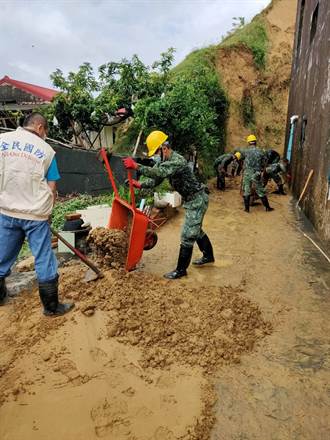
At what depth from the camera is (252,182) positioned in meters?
8.83

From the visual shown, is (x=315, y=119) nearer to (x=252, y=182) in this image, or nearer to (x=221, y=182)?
(x=252, y=182)

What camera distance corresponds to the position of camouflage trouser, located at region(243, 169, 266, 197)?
875 cm

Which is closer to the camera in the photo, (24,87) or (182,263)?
(182,263)

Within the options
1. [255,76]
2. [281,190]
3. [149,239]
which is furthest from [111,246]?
[255,76]

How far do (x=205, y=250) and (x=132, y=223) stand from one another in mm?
1395

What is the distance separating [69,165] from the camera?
8.71 meters

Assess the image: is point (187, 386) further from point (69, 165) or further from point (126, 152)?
point (126, 152)

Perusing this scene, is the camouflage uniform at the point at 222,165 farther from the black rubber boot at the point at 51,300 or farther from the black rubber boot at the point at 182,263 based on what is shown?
the black rubber boot at the point at 51,300

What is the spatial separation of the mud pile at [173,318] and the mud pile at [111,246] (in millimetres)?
245

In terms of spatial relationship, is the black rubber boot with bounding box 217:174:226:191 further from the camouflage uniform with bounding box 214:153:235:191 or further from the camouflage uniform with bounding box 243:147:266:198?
the camouflage uniform with bounding box 243:147:266:198

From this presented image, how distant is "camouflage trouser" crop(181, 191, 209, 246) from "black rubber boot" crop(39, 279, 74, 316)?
178 centimetres

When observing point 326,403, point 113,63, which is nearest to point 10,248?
point 326,403

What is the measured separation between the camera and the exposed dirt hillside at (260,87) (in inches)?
599

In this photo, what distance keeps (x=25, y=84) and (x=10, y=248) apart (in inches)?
535
